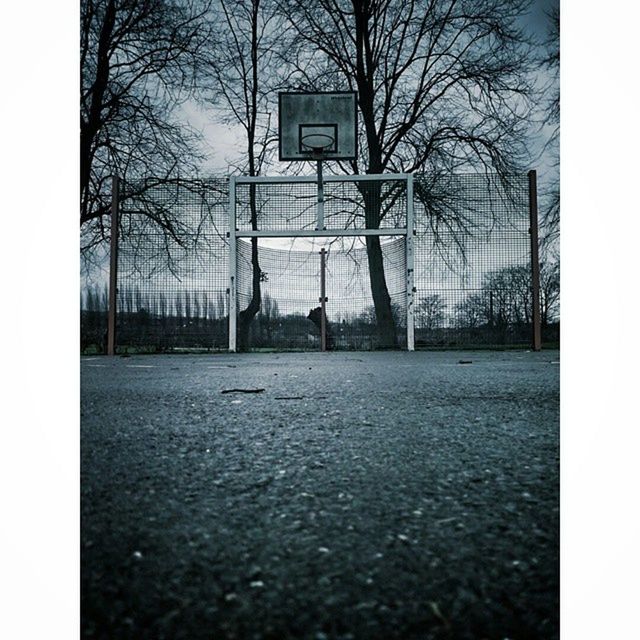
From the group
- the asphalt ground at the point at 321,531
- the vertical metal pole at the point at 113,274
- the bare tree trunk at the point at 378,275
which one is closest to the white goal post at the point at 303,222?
the bare tree trunk at the point at 378,275

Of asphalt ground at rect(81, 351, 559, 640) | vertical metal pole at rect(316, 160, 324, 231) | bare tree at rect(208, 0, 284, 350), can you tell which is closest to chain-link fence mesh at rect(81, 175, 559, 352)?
vertical metal pole at rect(316, 160, 324, 231)

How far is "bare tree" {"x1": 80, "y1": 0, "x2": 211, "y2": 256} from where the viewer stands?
6.99 meters

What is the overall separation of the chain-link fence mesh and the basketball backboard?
39 centimetres

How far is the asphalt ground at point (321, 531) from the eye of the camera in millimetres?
315

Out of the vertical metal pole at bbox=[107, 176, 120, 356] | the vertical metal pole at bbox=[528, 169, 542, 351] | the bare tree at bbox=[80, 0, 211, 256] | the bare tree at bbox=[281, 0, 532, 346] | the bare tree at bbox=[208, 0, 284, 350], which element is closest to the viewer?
the vertical metal pole at bbox=[107, 176, 120, 356]

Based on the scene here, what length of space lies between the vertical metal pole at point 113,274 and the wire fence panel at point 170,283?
73 mm

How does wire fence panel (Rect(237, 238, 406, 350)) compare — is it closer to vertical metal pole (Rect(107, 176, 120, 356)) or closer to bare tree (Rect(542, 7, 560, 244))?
vertical metal pole (Rect(107, 176, 120, 356))

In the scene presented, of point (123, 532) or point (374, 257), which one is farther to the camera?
point (374, 257)

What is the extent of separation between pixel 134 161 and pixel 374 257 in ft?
11.1

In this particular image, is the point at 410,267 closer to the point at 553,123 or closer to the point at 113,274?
the point at 553,123

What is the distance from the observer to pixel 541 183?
6387 mm
